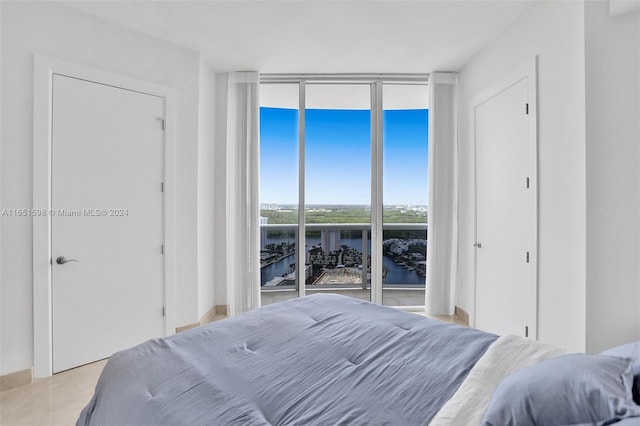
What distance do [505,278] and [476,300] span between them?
61 centimetres

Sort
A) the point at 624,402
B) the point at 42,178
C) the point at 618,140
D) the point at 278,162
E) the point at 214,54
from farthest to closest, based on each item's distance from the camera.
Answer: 1. the point at 278,162
2. the point at 214,54
3. the point at 42,178
4. the point at 618,140
5. the point at 624,402

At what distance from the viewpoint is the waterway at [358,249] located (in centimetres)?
412

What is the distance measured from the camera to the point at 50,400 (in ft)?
7.23

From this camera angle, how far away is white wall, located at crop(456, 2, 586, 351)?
2.06 m

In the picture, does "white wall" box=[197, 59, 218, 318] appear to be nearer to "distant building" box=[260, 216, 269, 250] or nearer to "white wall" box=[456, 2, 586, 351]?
"distant building" box=[260, 216, 269, 250]

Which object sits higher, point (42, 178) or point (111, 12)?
point (111, 12)

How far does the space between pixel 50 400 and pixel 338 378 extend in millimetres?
2190

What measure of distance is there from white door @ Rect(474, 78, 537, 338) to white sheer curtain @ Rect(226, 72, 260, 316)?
237cm

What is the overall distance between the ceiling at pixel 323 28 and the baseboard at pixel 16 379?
2778 mm

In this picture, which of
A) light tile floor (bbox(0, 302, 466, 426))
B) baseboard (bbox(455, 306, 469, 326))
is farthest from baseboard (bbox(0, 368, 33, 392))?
baseboard (bbox(455, 306, 469, 326))

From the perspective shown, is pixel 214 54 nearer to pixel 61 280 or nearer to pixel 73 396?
pixel 61 280

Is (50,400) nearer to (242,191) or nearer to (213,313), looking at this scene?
(213,313)

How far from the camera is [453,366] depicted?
4.14 ft

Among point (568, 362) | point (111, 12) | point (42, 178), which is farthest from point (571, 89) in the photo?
point (42, 178)
